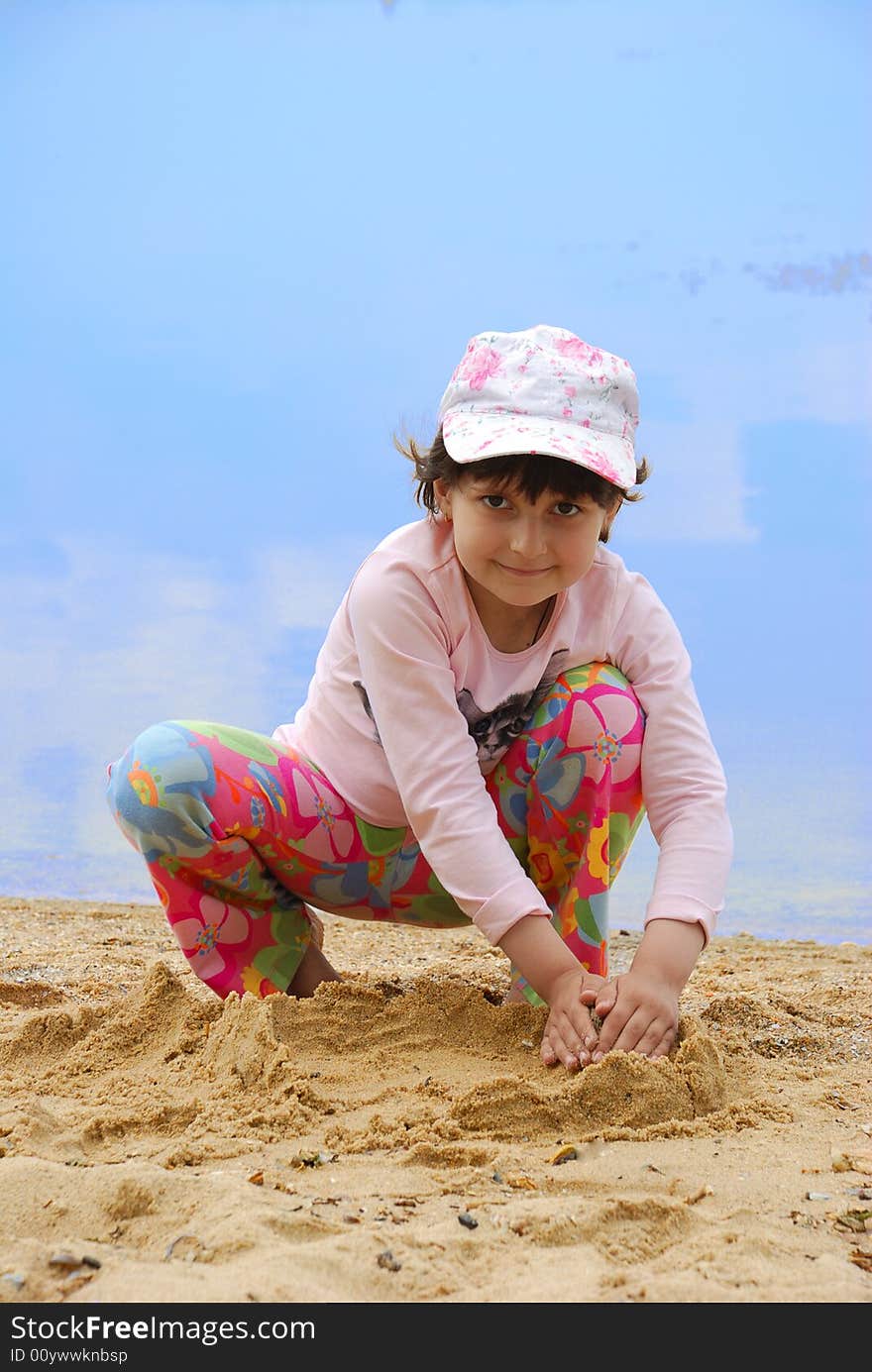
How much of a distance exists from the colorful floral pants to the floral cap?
460 mm

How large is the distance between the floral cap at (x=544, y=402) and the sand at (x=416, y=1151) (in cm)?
90

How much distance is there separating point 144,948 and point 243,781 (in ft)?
4.99

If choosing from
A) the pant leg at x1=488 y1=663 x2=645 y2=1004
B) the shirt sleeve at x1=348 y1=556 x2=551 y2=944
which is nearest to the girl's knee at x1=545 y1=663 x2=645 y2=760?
the pant leg at x1=488 y1=663 x2=645 y2=1004

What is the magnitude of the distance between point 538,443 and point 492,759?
2.11 feet

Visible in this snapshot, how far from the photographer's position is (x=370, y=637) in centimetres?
220

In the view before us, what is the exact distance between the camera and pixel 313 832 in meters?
2.39

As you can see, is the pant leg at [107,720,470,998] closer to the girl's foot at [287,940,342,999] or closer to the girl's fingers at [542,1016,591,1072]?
the girl's foot at [287,940,342,999]

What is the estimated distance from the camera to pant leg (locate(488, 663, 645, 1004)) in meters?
2.28

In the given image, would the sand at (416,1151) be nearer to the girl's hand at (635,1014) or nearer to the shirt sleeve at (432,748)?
the girl's hand at (635,1014)

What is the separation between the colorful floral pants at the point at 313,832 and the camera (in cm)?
228

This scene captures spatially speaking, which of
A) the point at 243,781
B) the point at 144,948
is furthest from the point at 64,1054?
the point at 144,948

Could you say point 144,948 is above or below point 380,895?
below

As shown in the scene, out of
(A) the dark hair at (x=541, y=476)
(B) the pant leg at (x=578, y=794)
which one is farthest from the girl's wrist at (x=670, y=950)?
(A) the dark hair at (x=541, y=476)
